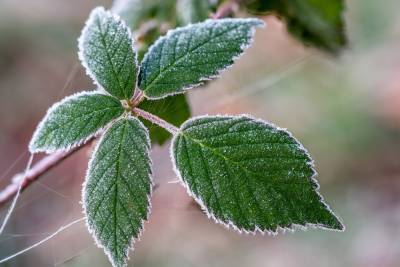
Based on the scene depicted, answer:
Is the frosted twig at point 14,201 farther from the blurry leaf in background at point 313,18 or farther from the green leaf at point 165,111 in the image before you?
the blurry leaf in background at point 313,18

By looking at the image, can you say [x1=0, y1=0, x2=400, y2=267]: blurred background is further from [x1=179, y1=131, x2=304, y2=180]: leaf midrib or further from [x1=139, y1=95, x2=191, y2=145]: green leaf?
[x1=179, y1=131, x2=304, y2=180]: leaf midrib

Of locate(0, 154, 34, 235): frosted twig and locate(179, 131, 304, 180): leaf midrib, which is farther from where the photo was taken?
locate(0, 154, 34, 235): frosted twig

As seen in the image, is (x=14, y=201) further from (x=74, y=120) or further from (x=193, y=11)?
(x=193, y=11)

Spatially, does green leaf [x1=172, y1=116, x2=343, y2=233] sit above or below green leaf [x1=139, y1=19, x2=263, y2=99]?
below

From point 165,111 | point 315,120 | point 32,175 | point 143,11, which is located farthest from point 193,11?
point 315,120

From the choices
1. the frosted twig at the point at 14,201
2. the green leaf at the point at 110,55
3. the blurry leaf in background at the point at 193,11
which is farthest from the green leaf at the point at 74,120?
the blurry leaf in background at the point at 193,11

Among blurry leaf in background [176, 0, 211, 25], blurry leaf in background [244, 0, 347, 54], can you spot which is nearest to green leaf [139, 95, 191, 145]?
blurry leaf in background [176, 0, 211, 25]

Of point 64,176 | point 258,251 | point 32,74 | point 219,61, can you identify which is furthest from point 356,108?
point 219,61
